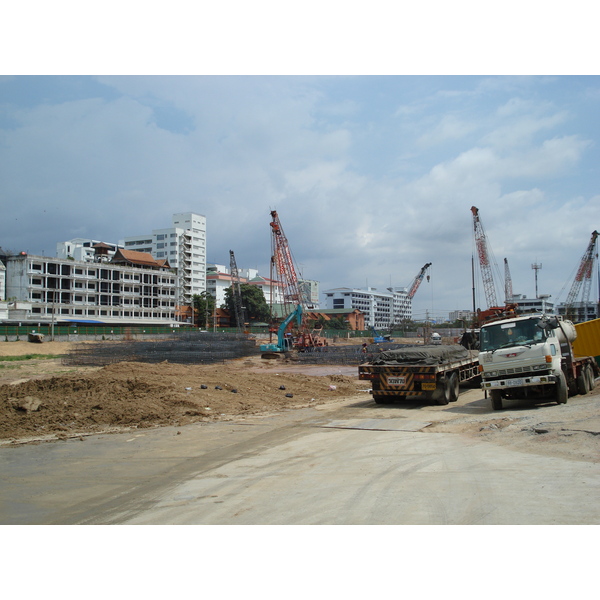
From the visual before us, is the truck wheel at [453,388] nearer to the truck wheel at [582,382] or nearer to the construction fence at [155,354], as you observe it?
the truck wheel at [582,382]

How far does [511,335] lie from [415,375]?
2.95m

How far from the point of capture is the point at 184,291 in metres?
121

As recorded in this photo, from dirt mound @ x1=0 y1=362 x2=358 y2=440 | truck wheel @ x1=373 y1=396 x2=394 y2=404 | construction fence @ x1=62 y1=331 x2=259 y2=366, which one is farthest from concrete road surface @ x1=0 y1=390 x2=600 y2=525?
construction fence @ x1=62 y1=331 x2=259 y2=366

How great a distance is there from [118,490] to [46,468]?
2.23 meters

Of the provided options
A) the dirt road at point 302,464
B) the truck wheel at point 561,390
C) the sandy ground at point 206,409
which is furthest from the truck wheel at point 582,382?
the truck wheel at point 561,390

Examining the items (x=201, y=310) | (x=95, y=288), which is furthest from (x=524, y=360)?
(x=201, y=310)

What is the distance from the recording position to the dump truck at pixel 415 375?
15578 mm

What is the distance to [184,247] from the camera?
123 meters

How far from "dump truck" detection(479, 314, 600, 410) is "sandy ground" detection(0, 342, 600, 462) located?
1.60 ft

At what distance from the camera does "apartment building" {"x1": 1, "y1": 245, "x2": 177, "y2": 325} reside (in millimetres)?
79062

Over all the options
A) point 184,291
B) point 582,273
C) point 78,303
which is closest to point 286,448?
point 78,303

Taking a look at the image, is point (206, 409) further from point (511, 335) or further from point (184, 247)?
point (184, 247)

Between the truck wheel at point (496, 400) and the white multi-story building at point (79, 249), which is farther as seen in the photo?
the white multi-story building at point (79, 249)

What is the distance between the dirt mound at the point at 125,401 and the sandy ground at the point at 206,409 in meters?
0.02
